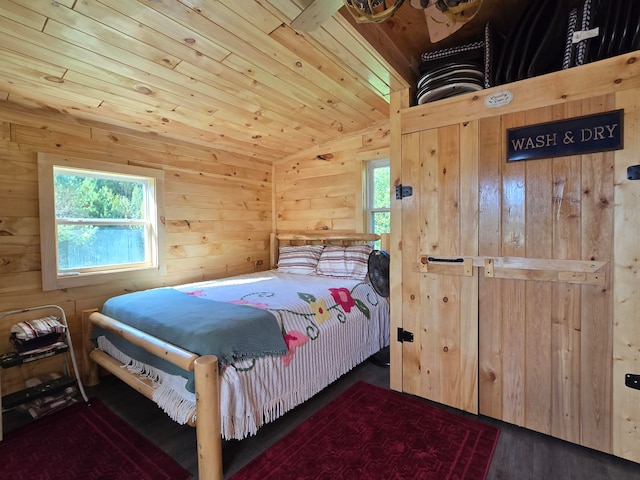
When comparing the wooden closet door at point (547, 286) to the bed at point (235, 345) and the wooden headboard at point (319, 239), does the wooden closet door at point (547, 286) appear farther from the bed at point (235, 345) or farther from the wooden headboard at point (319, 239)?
the wooden headboard at point (319, 239)

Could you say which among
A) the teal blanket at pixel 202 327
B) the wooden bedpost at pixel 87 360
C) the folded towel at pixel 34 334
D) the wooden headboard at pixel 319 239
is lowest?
the wooden bedpost at pixel 87 360

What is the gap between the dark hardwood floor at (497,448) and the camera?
1.50m

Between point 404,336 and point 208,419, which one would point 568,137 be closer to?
point 404,336

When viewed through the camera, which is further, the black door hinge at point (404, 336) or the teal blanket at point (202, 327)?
the black door hinge at point (404, 336)

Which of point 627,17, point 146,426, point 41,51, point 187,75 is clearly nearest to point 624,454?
point 627,17

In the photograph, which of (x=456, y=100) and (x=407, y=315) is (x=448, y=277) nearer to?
(x=407, y=315)

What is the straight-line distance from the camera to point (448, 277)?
79.0 inches

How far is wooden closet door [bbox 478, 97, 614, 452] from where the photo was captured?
5.19ft

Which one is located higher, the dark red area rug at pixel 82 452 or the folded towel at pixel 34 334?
the folded towel at pixel 34 334

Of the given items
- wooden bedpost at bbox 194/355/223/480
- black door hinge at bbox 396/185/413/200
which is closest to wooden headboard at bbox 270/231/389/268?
black door hinge at bbox 396/185/413/200

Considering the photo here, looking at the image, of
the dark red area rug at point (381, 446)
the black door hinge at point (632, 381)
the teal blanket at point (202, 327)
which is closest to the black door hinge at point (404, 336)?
the dark red area rug at point (381, 446)

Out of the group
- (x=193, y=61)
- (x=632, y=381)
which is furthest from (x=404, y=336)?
(x=193, y=61)

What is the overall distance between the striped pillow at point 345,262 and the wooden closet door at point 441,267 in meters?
0.94

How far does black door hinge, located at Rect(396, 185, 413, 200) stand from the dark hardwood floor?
1.45m
